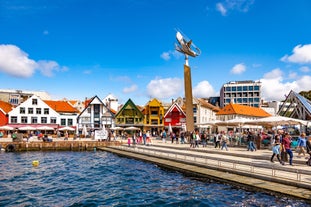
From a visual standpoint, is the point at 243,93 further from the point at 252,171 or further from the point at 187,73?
the point at 252,171

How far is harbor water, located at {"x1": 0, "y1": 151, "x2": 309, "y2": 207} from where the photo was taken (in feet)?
48.3

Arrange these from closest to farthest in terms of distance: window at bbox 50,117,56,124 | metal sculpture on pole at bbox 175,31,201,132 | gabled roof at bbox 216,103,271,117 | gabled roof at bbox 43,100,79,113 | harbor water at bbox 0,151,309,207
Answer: harbor water at bbox 0,151,309,207, metal sculpture on pole at bbox 175,31,201,132, window at bbox 50,117,56,124, gabled roof at bbox 43,100,79,113, gabled roof at bbox 216,103,271,117

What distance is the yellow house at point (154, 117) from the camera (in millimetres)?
73750

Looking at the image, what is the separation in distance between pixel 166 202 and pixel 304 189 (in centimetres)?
706

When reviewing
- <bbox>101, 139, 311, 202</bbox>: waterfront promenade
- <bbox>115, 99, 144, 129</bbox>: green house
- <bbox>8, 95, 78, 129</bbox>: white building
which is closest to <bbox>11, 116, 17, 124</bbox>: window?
<bbox>8, 95, 78, 129</bbox>: white building

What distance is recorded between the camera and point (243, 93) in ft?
421

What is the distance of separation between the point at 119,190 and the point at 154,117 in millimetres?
55977

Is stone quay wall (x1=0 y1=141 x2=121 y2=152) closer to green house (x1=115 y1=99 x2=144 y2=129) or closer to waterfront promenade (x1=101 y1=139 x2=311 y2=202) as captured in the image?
waterfront promenade (x1=101 y1=139 x2=311 y2=202)

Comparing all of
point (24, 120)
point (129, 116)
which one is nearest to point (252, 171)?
point (129, 116)

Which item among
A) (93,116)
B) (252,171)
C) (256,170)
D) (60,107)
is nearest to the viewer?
(252,171)

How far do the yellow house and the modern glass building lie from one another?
Answer: 6175cm

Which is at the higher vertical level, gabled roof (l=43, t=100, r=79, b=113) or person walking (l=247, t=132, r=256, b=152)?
gabled roof (l=43, t=100, r=79, b=113)

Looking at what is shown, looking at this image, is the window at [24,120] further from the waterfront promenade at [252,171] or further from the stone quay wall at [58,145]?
the waterfront promenade at [252,171]

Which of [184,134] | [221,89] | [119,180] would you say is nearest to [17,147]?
[184,134]
